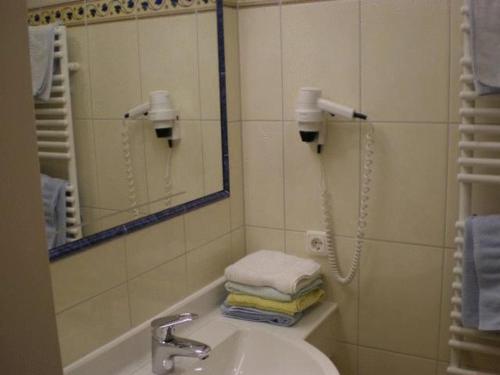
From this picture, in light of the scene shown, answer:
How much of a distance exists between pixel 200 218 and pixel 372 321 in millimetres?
624

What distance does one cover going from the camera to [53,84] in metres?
1.21

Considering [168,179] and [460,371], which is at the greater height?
[168,179]

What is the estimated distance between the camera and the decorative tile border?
118 cm

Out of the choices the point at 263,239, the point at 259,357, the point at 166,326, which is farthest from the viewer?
the point at 263,239

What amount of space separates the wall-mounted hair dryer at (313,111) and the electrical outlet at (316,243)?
12.0 inches

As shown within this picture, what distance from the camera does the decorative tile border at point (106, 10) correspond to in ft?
3.88

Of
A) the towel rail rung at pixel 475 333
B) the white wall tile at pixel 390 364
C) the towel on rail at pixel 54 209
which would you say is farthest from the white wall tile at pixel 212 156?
the towel rail rung at pixel 475 333

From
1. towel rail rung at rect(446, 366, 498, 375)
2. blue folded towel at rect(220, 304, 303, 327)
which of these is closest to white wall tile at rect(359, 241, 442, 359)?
towel rail rung at rect(446, 366, 498, 375)

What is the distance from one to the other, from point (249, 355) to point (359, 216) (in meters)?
0.52

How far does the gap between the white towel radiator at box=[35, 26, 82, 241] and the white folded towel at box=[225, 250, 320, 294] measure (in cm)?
53

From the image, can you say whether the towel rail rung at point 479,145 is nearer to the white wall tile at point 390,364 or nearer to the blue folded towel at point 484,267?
the blue folded towel at point 484,267

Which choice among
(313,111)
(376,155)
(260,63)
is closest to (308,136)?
(313,111)

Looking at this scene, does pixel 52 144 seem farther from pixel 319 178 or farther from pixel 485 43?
pixel 485 43

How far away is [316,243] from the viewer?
1.71 m
